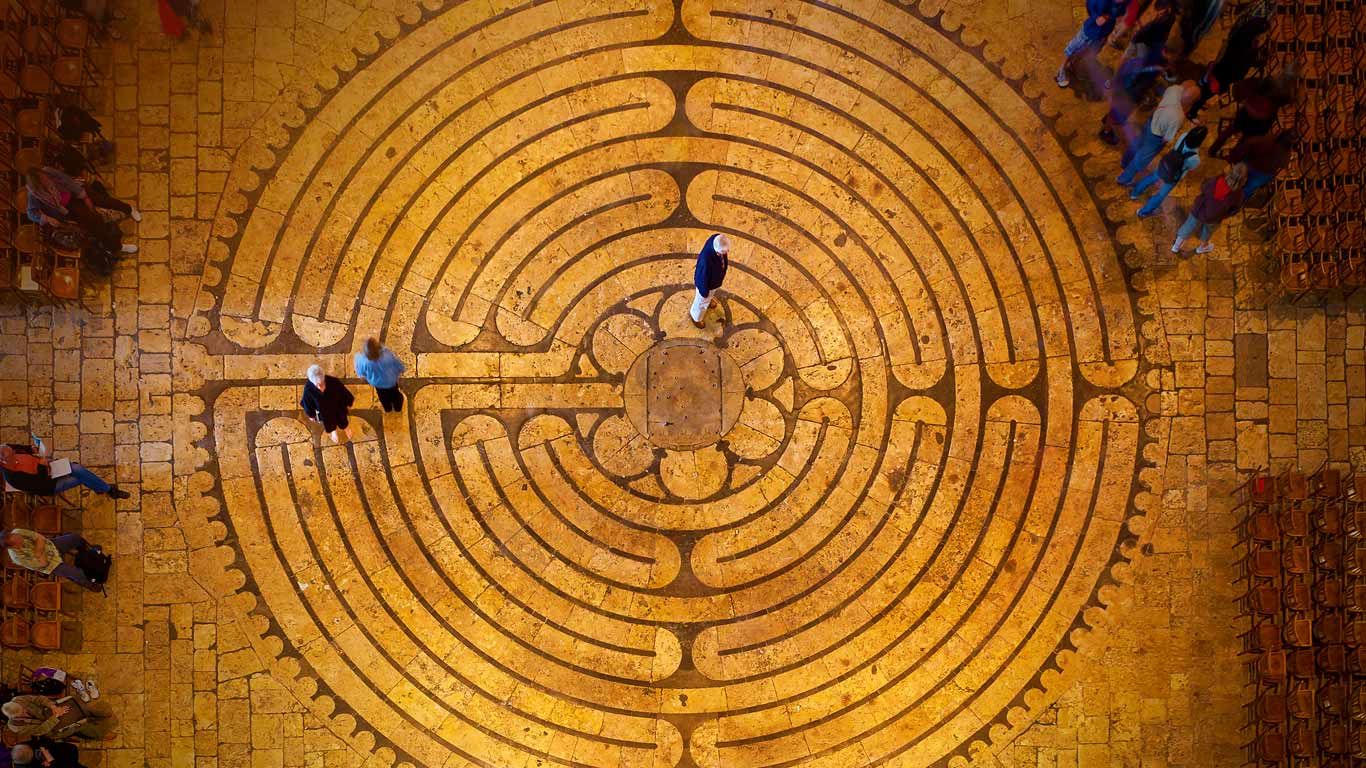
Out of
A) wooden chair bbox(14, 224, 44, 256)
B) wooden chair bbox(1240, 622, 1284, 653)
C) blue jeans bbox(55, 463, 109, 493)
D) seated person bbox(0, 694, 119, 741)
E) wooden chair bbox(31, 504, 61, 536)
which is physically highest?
wooden chair bbox(14, 224, 44, 256)

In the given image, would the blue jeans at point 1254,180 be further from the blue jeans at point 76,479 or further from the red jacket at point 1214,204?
the blue jeans at point 76,479

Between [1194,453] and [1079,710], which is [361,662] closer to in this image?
[1079,710]

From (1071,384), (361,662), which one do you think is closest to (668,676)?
(361,662)

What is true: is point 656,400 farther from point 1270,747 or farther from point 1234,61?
point 1270,747

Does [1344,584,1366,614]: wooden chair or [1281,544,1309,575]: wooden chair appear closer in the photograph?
[1344,584,1366,614]: wooden chair

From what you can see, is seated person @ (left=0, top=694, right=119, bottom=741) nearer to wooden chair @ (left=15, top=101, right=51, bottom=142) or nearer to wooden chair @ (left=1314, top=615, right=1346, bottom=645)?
wooden chair @ (left=15, top=101, right=51, bottom=142)

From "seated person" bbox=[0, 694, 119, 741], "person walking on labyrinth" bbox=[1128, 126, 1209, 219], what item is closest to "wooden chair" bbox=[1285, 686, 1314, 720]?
"person walking on labyrinth" bbox=[1128, 126, 1209, 219]

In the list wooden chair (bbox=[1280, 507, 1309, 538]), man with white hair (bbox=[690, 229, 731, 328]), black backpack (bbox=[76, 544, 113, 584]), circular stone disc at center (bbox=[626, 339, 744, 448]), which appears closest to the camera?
man with white hair (bbox=[690, 229, 731, 328])
